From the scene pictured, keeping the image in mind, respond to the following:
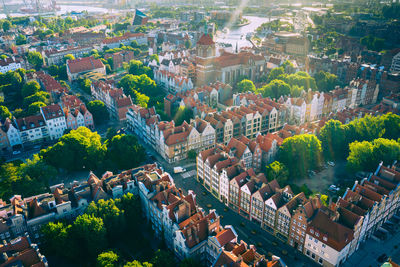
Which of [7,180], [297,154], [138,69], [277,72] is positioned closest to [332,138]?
[297,154]

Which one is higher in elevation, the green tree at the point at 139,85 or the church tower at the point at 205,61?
A: the church tower at the point at 205,61

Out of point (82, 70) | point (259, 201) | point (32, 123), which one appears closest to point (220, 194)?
point (259, 201)

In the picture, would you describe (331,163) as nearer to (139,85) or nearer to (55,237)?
(55,237)

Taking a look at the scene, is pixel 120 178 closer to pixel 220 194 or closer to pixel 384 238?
pixel 220 194

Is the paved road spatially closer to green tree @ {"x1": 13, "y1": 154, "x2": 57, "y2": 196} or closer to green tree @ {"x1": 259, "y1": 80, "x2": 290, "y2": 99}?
green tree @ {"x1": 13, "y1": 154, "x2": 57, "y2": 196}

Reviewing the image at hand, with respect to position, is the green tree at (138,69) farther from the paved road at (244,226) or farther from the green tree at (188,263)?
the green tree at (188,263)

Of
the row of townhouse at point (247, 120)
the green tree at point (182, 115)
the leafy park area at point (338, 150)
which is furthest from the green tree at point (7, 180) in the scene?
the leafy park area at point (338, 150)

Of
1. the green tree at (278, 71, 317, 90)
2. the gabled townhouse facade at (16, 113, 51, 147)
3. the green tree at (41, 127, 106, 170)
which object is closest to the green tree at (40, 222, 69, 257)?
the green tree at (41, 127, 106, 170)
